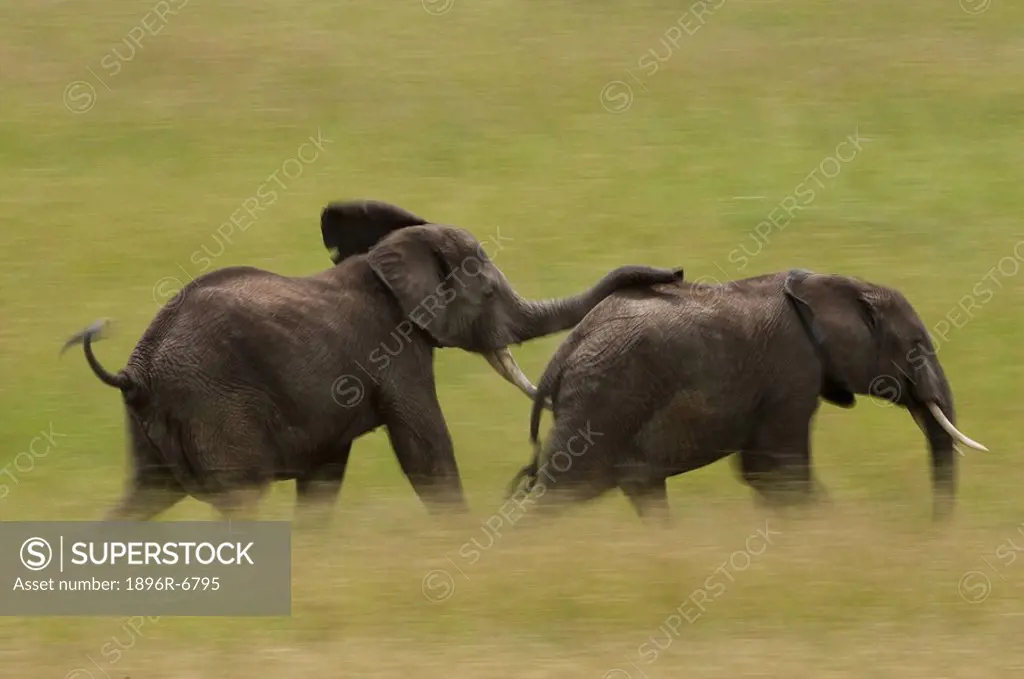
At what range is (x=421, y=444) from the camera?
958cm

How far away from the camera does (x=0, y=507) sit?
9789mm

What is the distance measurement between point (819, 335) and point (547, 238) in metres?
6.36

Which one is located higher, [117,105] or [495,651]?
[495,651]

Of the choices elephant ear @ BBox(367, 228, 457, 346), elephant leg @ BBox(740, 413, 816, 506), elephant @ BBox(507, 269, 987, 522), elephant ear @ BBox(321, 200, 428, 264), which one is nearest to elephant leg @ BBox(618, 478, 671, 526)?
elephant @ BBox(507, 269, 987, 522)

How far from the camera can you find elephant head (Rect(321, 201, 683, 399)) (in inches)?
384

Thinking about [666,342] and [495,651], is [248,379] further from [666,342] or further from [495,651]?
[495,651]

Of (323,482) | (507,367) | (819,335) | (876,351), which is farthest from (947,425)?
(323,482)

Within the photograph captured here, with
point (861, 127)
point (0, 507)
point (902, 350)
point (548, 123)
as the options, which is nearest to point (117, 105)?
point (548, 123)

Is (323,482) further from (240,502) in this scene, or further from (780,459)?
(780,459)

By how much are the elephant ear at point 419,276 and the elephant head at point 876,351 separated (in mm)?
1552

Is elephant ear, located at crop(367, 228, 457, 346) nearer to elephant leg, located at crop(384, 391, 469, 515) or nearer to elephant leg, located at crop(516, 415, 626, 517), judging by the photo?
elephant leg, located at crop(384, 391, 469, 515)

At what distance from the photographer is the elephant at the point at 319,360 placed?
908 centimetres

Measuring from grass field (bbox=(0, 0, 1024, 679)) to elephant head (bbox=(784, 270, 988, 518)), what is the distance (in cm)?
42

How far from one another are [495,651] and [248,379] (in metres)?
2.46
